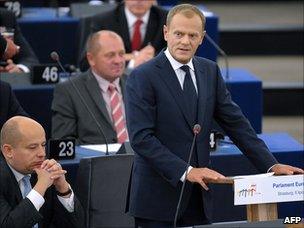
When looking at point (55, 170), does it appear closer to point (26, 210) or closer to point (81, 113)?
point (26, 210)

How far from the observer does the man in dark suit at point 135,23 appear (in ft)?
22.9

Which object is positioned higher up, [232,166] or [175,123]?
[175,123]

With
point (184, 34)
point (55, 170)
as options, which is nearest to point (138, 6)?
point (55, 170)

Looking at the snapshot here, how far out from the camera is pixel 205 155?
13.4ft

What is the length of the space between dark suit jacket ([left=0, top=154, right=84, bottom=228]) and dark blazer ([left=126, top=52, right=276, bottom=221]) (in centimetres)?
39

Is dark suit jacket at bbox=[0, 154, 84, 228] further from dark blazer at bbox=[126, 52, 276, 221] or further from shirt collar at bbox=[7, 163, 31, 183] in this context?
dark blazer at bbox=[126, 52, 276, 221]

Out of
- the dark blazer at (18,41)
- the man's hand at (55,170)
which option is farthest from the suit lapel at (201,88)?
the dark blazer at (18,41)

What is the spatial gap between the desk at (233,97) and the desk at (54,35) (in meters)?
0.81

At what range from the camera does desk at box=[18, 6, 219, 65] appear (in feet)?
24.5

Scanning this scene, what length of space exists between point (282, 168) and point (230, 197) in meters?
1.36

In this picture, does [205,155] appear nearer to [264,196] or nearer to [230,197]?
[264,196]

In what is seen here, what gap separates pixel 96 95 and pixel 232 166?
101 centimetres

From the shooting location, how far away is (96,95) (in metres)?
5.91

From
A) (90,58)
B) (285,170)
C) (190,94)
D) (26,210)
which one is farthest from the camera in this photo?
(90,58)
